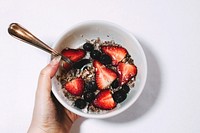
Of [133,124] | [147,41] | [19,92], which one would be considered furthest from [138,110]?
[19,92]

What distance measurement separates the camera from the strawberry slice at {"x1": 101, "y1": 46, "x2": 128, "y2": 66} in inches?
32.4

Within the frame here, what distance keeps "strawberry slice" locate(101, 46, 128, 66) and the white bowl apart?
0.7 inches

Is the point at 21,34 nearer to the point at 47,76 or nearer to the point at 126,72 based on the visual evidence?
the point at 47,76

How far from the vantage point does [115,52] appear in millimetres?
824

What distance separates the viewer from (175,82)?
0.86 m

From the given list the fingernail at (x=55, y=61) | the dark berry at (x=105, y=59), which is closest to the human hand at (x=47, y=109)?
the fingernail at (x=55, y=61)

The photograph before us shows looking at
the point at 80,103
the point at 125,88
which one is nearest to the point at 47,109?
the point at 80,103

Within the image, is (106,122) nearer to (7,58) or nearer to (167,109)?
(167,109)

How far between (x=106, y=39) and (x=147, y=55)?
0.33 feet

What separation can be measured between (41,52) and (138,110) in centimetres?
25

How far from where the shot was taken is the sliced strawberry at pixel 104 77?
31.7 inches

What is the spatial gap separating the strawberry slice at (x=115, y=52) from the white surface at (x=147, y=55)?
7 centimetres

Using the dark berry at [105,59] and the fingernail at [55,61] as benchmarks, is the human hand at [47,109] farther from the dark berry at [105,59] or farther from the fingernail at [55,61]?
the dark berry at [105,59]

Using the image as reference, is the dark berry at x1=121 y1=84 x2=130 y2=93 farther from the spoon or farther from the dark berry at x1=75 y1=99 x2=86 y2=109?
the spoon
